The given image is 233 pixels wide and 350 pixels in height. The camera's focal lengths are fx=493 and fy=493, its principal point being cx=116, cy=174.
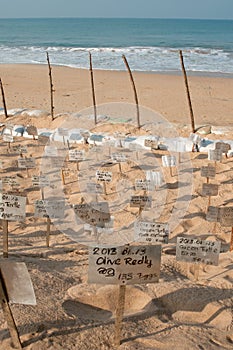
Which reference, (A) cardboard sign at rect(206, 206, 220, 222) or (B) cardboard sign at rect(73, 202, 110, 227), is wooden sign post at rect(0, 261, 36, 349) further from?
(A) cardboard sign at rect(206, 206, 220, 222)

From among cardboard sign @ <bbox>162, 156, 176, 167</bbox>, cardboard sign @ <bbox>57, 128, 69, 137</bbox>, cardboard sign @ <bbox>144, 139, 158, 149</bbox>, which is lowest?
cardboard sign @ <bbox>162, 156, 176, 167</bbox>

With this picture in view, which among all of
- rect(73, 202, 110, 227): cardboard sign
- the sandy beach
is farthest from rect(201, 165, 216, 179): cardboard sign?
the sandy beach

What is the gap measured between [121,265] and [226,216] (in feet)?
8.50

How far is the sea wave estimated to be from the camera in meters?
28.5

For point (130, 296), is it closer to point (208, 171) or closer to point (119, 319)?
point (119, 319)

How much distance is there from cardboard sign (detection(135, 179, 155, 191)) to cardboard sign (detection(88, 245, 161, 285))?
12.6 ft

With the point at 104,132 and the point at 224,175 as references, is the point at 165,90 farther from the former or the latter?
the point at 224,175

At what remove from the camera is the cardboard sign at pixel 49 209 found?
5887 mm

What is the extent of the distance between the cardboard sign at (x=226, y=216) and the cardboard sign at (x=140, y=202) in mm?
1290

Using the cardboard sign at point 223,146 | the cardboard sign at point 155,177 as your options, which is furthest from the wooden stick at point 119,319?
the cardboard sign at point 223,146

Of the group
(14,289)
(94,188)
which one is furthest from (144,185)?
(14,289)

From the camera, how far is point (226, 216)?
18.3ft

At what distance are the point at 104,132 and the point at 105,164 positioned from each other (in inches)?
74.4

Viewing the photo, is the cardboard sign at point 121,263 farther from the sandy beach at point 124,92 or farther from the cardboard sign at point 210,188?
the sandy beach at point 124,92
